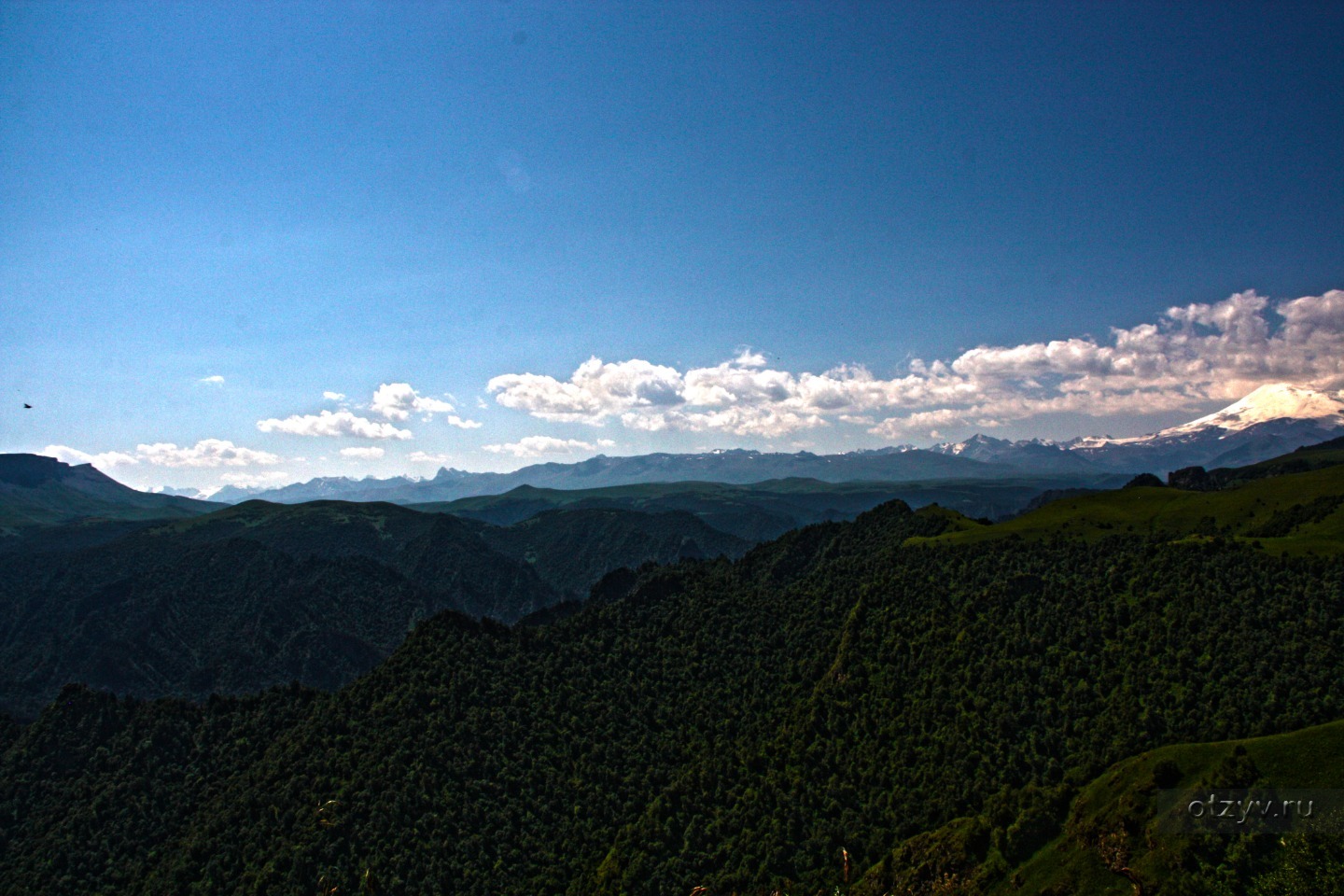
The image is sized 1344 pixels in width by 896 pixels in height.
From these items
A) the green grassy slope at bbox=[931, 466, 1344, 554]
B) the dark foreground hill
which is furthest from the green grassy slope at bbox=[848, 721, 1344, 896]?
the green grassy slope at bbox=[931, 466, 1344, 554]

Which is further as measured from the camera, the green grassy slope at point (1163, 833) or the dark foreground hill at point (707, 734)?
the dark foreground hill at point (707, 734)

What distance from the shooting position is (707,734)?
447 feet

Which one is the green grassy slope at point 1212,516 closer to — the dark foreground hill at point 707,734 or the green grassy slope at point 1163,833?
the dark foreground hill at point 707,734

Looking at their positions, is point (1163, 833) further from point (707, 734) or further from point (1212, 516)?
point (1212, 516)

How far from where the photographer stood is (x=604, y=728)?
139375mm

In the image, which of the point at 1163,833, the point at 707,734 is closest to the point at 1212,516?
the point at 1163,833

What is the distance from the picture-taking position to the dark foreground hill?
318 feet

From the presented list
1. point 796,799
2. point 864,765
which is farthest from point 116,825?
point 864,765

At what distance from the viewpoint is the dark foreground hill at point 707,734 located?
9681 cm

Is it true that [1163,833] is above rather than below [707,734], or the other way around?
above

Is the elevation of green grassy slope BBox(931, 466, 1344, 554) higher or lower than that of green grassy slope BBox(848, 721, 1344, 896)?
higher

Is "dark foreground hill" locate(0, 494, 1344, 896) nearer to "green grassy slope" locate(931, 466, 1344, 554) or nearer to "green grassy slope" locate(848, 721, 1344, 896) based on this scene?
"green grassy slope" locate(848, 721, 1344, 896)

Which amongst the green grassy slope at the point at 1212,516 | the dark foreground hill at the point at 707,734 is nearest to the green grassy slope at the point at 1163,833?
the dark foreground hill at the point at 707,734

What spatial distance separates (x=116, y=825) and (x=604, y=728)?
298ft
